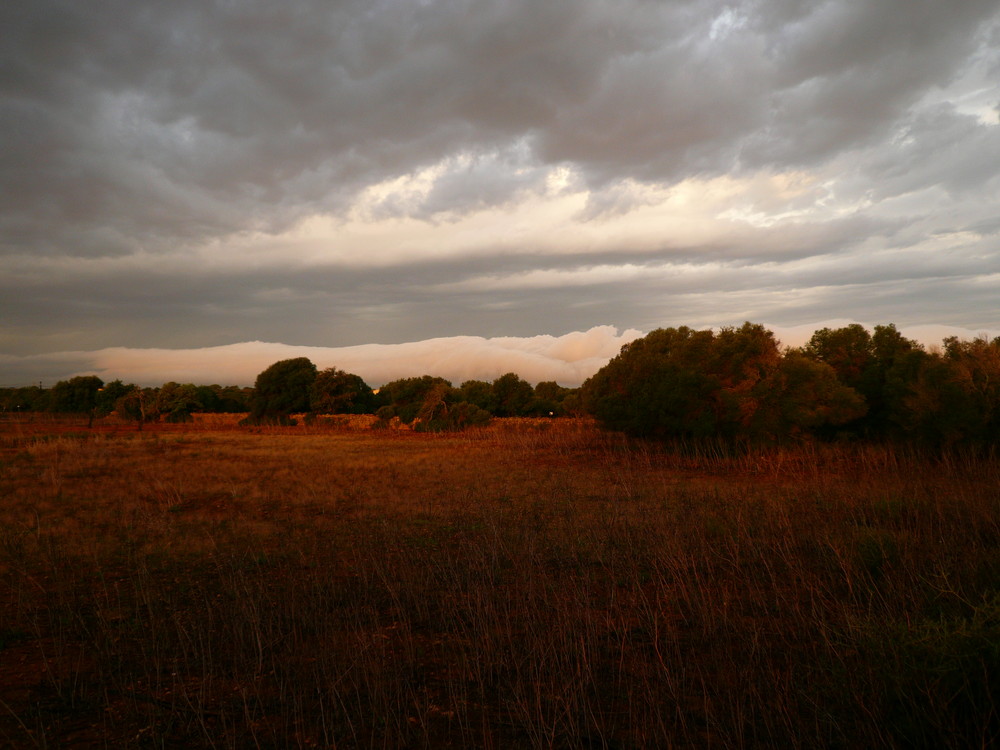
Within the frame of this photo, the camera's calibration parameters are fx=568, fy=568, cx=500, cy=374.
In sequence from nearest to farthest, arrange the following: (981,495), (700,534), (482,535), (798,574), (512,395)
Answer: (798,574) → (700,534) → (482,535) → (981,495) → (512,395)

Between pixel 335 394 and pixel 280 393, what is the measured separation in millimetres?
4738

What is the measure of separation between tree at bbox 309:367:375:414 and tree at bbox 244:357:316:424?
106 cm

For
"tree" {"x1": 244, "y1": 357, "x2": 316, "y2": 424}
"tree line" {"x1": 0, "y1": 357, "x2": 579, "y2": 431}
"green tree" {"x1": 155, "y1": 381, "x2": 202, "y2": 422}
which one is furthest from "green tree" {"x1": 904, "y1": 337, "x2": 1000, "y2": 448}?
"green tree" {"x1": 155, "y1": 381, "x2": 202, "y2": 422}

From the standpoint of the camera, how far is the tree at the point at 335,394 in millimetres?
49188

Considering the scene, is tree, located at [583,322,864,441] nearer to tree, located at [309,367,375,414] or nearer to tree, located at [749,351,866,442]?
tree, located at [749,351,866,442]

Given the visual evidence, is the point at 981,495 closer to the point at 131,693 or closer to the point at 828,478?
the point at 828,478

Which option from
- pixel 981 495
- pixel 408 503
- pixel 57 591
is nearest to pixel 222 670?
pixel 57 591

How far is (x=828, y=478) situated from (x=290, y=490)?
1391 centimetres

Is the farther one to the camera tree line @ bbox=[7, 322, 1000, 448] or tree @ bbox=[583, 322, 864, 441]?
tree @ bbox=[583, 322, 864, 441]

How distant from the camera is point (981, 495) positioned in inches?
405

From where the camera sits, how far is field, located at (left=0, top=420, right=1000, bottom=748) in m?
3.81

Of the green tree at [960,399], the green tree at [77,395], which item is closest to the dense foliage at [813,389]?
the green tree at [960,399]

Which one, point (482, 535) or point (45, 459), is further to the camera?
point (45, 459)

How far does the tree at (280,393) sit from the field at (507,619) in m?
36.5
